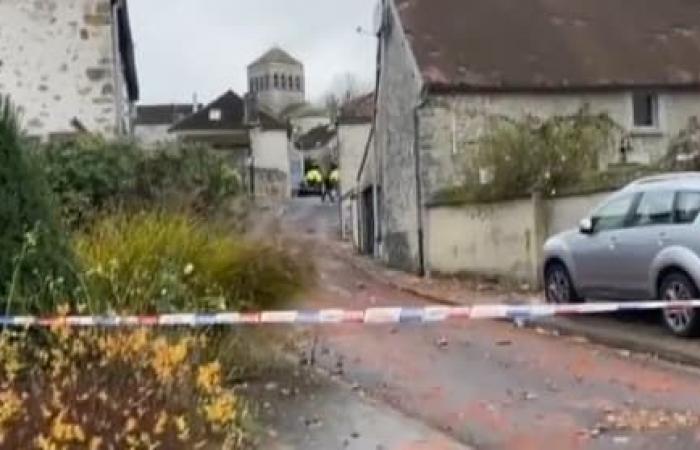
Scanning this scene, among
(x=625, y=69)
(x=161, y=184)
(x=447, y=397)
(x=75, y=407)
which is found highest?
(x=625, y=69)

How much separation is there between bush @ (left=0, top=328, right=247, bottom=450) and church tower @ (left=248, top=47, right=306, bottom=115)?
112 m

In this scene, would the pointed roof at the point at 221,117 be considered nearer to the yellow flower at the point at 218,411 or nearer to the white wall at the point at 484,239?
the white wall at the point at 484,239

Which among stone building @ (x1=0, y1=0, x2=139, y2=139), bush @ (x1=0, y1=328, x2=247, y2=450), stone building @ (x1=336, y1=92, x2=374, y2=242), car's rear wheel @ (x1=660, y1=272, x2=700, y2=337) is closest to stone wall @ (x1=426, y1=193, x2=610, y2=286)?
car's rear wheel @ (x1=660, y1=272, x2=700, y2=337)

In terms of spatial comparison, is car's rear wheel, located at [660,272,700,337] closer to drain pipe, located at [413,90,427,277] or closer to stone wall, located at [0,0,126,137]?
stone wall, located at [0,0,126,137]

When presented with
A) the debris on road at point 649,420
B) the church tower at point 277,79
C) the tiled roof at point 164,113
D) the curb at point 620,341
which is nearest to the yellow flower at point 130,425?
the debris on road at point 649,420

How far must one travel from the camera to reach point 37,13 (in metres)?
22.4

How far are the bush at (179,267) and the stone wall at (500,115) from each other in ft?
65.0

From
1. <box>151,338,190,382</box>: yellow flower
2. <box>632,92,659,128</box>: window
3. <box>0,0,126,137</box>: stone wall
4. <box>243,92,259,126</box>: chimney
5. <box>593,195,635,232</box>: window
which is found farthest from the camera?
<box>243,92,259,126</box>: chimney

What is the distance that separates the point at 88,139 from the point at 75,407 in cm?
1038

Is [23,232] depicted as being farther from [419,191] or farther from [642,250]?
[419,191]

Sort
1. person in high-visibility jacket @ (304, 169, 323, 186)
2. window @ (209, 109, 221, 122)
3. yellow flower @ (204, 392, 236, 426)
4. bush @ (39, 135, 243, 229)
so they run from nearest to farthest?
yellow flower @ (204, 392, 236, 426) < bush @ (39, 135, 243, 229) < person in high-visibility jacket @ (304, 169, 323, 186) < window @ (209, 109, 221, 122)

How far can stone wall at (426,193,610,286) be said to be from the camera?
2338cm

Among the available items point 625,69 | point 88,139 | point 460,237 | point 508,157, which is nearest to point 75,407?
point 88,139

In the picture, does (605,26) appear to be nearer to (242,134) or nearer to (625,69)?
(625,69)
